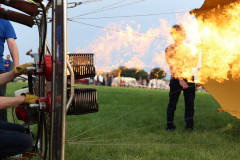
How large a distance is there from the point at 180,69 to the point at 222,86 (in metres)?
0.80

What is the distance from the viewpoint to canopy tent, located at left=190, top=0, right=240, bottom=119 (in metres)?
4.19

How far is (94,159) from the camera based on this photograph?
3.10m

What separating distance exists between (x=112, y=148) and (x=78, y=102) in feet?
4.35

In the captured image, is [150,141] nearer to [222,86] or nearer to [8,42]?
[222,86]

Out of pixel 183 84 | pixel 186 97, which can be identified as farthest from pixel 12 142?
pixel 186 97

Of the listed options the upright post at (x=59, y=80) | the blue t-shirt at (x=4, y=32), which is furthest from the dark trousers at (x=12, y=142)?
the blue t-shirt at (x=4, y=32)

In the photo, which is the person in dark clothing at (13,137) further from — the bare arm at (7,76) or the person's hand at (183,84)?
the person's hand at (183,84)

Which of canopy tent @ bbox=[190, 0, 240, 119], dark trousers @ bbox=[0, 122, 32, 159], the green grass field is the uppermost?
canopy tent @ bbox=[190, 0, 240, 119]

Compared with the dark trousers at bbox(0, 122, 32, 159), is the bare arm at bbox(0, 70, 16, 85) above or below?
above

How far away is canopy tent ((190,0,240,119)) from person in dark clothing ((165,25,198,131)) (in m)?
0.36

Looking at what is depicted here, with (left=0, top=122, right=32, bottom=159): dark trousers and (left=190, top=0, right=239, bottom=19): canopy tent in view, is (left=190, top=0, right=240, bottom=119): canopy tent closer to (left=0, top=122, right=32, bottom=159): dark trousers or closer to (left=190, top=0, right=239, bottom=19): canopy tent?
(left=190, top=0, right=239, bottom=19): canopy tent

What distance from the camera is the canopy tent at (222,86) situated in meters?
4.19

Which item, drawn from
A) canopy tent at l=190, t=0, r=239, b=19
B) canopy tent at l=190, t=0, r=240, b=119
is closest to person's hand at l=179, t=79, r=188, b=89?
canopy tent at l=190, t=0, r=240, b=119

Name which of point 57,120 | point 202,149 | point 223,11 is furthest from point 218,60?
point 57,120
